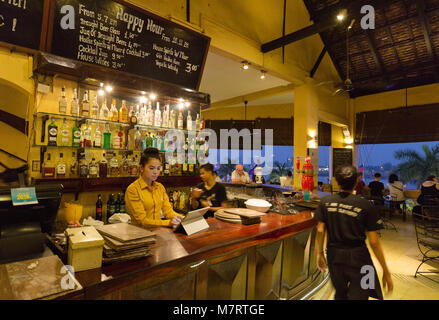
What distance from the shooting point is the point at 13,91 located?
3900 millimetres

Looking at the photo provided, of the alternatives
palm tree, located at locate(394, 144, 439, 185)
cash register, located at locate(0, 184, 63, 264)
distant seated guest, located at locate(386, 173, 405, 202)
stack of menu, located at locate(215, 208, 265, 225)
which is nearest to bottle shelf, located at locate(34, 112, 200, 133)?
cash register, located at locate(0, 184, 63, 264)

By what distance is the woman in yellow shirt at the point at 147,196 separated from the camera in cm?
229

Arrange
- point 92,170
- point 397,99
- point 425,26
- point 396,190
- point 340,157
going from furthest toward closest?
point 340,157, point 397,99, point 396,190, point 425,26, point 92,170

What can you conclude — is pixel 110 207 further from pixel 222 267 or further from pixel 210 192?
pixel 222 267

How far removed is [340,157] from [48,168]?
881 cm

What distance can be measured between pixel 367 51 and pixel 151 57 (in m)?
6.41

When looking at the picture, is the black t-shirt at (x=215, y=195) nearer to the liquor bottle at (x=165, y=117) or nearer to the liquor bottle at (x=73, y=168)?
the liquor bottle at (x=165, y=117)

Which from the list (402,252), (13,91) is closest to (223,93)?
(13,91)

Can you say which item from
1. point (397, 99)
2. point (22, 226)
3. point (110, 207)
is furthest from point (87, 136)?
point (397, 99)

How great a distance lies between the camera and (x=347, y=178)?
2.14m

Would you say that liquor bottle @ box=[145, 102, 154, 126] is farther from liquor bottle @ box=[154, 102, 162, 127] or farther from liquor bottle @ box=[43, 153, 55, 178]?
liquor bottle @ box=[43, 153, 55, 178]

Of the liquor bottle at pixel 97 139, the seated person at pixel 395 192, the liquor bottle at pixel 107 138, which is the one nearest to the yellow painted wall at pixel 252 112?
the seated person at pixel 395 192

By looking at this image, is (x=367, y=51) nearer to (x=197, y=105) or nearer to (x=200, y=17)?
(x=200, y=17)

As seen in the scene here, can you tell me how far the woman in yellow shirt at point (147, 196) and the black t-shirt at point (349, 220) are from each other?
1.26 m
